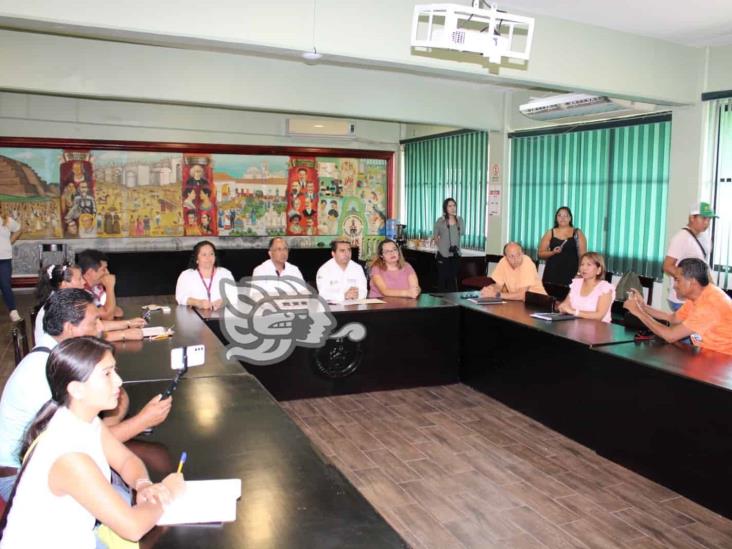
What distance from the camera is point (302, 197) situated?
36.2 ft

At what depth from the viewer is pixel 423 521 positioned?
325 centimetres

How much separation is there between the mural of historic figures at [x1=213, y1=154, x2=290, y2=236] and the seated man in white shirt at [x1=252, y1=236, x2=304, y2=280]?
486 centimetres

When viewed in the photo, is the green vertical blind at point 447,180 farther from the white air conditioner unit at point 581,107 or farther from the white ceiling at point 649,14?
the white ceiling at point 649,14

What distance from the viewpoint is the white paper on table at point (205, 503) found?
5.90 ft

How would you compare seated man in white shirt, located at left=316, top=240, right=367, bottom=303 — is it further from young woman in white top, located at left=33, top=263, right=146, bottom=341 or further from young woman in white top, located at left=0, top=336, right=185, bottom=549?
young woman in white top, located at left=0, top=336, right=185, bottom=549

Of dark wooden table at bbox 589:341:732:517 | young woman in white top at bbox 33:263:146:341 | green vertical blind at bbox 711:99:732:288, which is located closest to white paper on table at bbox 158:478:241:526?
young woman in white top at bbox 33:263:146:341

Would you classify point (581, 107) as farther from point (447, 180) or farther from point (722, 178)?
point (447, 180)

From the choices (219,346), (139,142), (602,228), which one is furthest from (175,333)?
(139,142)

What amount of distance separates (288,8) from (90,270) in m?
2.21

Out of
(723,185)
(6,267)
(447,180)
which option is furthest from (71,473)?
(447,180)

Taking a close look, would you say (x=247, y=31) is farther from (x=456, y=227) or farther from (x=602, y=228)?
(x=456, y=227)

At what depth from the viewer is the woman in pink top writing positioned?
4758 mm

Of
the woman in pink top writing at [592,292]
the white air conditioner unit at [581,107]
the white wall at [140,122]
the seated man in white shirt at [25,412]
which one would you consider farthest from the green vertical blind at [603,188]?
the seated man in white shirt at [25,412]

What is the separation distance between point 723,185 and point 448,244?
382 cm
